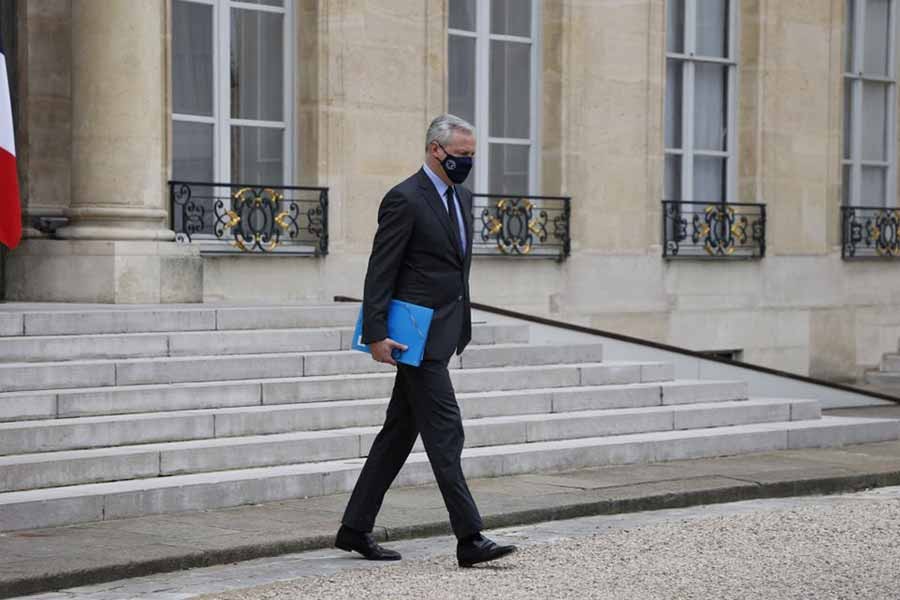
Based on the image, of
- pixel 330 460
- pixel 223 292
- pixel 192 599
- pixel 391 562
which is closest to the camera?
pixel 192 599

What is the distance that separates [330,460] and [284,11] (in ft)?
19.6

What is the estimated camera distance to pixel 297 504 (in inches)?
379

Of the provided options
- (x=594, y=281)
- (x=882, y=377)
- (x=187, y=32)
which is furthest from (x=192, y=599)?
(x=882, y=377)

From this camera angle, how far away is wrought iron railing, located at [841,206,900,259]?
2047cm

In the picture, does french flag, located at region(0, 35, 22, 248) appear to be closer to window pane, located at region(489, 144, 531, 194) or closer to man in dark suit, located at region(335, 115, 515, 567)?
Result: man in dark suit, located at region(335, 115, 515, 567)

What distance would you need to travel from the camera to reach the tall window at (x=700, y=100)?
18859 millimetres

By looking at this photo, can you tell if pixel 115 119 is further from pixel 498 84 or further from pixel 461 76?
pixel 498 84

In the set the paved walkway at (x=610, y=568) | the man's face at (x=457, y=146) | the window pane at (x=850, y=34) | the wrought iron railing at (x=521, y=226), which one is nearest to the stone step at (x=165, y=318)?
the paved walkway at (x=610, y=568)

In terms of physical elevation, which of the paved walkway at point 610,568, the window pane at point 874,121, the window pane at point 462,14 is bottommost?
the paved walkway at point 610,568

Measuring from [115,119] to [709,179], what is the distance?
26.0ft

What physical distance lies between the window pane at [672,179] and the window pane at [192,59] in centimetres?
556

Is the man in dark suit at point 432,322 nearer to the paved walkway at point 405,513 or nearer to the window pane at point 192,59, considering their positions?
the paved walkway at point 405,513

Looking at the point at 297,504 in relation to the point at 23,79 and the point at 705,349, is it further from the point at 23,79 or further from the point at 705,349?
the point at 705,349

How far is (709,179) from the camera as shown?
Result: 1930cm
